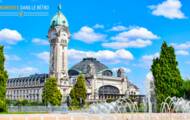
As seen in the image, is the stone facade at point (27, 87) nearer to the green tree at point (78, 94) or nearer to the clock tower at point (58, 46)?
the clock tower at point (58, 46)

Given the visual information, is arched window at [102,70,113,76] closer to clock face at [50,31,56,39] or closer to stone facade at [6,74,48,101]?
stone facade at [6,74,48,101]

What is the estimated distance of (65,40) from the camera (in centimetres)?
11181

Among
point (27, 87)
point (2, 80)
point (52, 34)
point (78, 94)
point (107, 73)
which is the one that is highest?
point (52, 34)

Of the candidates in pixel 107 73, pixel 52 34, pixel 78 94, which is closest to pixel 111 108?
pixel 78 94

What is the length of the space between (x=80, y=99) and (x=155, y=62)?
1114 inches

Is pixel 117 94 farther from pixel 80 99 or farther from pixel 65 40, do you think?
pixel 80 99

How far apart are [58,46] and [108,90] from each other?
68.1ft

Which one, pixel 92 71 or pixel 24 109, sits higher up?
pixel 92 71

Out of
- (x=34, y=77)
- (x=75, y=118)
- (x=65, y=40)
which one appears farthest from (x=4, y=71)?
(x=34, y=77)

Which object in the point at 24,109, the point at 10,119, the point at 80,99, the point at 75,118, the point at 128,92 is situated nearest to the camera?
the point at 10,119

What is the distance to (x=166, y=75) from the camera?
143ft

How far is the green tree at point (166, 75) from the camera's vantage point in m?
43.1

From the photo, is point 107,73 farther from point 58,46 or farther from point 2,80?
point 2,80

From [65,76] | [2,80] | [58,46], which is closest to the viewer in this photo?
[2,80]
